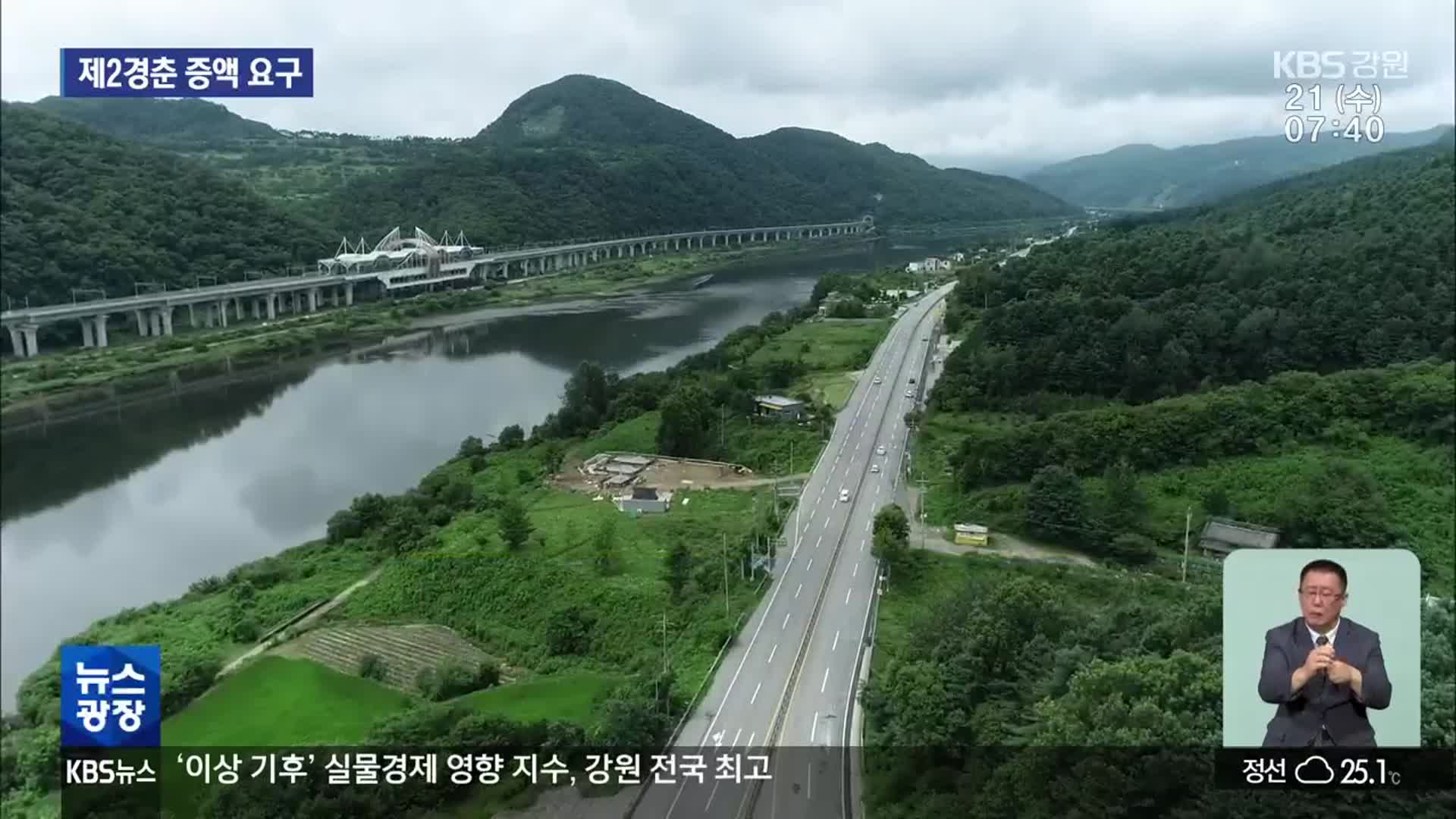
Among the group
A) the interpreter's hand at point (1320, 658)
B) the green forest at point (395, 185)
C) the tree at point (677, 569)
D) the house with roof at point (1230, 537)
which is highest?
the green forest at point (395, 185)

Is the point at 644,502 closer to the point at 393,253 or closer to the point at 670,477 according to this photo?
the point at 670,477

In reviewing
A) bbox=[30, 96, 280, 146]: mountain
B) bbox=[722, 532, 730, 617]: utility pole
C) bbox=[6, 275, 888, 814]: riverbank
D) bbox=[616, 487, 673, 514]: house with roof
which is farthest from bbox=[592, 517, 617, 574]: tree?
bbox=[30, 96, 280, 146]: mountain

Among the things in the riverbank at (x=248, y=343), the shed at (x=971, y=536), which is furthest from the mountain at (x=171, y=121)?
the shed at (x=971, y=536)

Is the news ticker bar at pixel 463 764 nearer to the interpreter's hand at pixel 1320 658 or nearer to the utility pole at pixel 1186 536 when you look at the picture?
the interpreter's hand at pixel 1320 658

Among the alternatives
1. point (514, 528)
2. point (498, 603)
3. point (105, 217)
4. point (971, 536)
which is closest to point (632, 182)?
point (105, 217)

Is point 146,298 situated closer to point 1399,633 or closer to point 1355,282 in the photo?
point 1399,633

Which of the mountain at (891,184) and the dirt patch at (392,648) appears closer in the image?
the dirt patch at (392,648)
